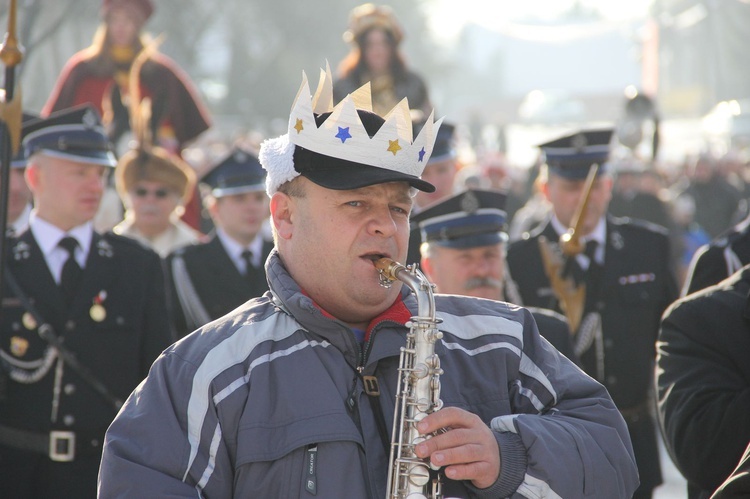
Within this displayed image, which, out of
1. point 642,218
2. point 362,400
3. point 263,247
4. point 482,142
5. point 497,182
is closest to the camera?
point 362,400

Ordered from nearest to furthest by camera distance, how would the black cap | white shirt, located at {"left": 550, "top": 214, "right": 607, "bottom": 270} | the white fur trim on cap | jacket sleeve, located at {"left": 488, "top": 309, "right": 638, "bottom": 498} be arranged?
jacket sleeve, located at {"left": 488, "top": 309, "right": 638, "bottom": 498} < the black cap < the white fur trim on cap < white shirt, located at {"left": 550, "top": 214, "right": 607, "bottom": 270}

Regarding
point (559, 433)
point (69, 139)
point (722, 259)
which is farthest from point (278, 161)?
point (69, 139)

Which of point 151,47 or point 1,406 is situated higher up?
point 151,47

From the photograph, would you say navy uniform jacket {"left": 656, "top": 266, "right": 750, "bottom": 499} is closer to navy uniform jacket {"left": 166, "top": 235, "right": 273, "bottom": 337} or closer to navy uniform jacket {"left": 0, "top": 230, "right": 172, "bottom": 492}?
navy uniform jacket {"left": 0, "top": 230, "right": 172, "bottom": 492}

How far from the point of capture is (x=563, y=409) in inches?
124

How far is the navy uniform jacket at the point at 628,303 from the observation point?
246 inches

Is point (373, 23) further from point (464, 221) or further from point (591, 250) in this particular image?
point (464, 221)

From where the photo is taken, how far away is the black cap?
3062mm

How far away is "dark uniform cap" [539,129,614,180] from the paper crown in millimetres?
3566

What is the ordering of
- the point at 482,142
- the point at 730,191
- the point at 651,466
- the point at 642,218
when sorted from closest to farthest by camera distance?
1. the point at 651,466
2. the point at 642,218
3. the point at 730,191
4. the point at 482,142

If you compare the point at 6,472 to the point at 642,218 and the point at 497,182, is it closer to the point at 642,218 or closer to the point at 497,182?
the point at 642,218

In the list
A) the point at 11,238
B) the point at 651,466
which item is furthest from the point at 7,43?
the point at 651,466

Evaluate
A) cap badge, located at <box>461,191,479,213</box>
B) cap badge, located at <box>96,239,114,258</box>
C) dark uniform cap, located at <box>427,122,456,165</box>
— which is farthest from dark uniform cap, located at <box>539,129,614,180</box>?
cap badge, located at <box>96,239,114,258</box>

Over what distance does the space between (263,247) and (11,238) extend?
2.06 metres
